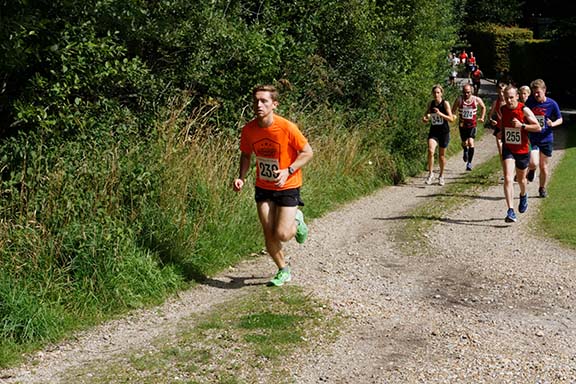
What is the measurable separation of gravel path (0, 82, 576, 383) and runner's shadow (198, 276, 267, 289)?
1 centimetres

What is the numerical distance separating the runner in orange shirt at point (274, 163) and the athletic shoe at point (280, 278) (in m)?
0.01

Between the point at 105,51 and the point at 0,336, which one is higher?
the point at 105,51

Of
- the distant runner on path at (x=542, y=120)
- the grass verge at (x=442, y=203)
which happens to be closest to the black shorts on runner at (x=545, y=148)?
the distant runner on path at (x=542, y=120)

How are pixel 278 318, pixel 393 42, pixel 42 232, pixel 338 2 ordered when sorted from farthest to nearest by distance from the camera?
pixel 393 42, pixel 338 2, pixel 42 232, pixel 278 318

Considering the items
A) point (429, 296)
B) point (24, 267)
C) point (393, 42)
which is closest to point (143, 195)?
point (24, 267)

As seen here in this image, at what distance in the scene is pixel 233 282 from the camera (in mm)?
8328

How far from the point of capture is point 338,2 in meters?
16.0

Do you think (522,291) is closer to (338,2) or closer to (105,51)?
(105,51)

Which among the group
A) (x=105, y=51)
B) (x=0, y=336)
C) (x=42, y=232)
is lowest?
(x=0, y=336)

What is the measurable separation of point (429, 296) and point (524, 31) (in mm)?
42373

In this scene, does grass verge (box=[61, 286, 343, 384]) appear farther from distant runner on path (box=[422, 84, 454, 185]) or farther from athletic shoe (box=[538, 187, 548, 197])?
distant runner on path (box=[422, 84, 454, 185])

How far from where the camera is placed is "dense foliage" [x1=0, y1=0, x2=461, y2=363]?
24.0 feet

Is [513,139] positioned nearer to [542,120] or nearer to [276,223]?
[542,120]

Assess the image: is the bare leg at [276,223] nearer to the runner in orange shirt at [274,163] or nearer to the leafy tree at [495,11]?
the runner in orange shirt at [274,163]
